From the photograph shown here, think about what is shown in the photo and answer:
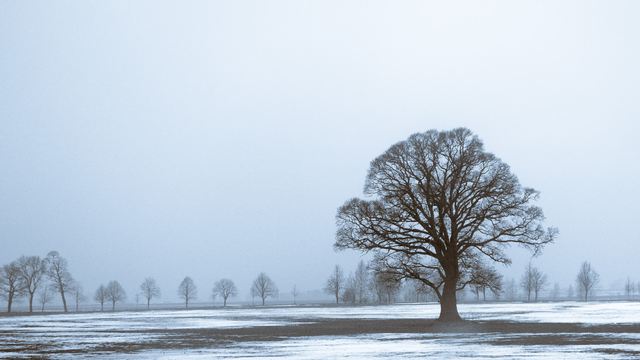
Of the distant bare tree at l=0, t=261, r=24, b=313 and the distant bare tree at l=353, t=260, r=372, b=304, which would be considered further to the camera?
the distant bare tree at l=353, t=260, r=372, b=304

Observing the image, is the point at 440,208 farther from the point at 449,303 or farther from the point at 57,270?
the point at 57,270

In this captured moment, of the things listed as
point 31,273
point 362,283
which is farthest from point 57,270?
point 362,283

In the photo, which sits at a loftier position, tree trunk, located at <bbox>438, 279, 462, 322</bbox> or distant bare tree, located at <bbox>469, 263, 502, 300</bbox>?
distant bare tree, located at <bbox>469, 263, 502, 300</bbox>

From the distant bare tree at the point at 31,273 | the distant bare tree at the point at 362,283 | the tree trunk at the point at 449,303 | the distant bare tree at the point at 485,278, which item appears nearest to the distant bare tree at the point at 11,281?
the distant bare tree at the point at 31,273

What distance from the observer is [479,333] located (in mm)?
39688

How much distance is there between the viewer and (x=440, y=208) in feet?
162

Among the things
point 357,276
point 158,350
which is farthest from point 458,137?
point 357,276

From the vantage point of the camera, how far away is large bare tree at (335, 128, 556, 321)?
48.6m

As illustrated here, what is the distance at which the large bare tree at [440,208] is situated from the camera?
159ft

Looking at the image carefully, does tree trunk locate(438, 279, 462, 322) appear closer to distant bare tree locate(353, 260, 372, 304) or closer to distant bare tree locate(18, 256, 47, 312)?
distant bare tree locate(18, 256, 47, 312)

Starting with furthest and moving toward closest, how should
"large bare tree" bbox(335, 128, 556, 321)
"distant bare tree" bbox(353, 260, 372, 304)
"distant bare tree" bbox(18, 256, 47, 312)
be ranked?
"distant bare tree" bbox(353, 260, 372, 304) → "distant bare tree" bbox(18, 256, 47, 312) → "large bare tree" bbox(335, 128, 556, 321)

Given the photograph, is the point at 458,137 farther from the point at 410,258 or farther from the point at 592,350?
the point at 592,350

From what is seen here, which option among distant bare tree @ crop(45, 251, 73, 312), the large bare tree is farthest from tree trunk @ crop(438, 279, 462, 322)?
distant bare tree @ crop(45, 251, 73, 312)

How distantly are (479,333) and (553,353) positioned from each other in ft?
45.3
